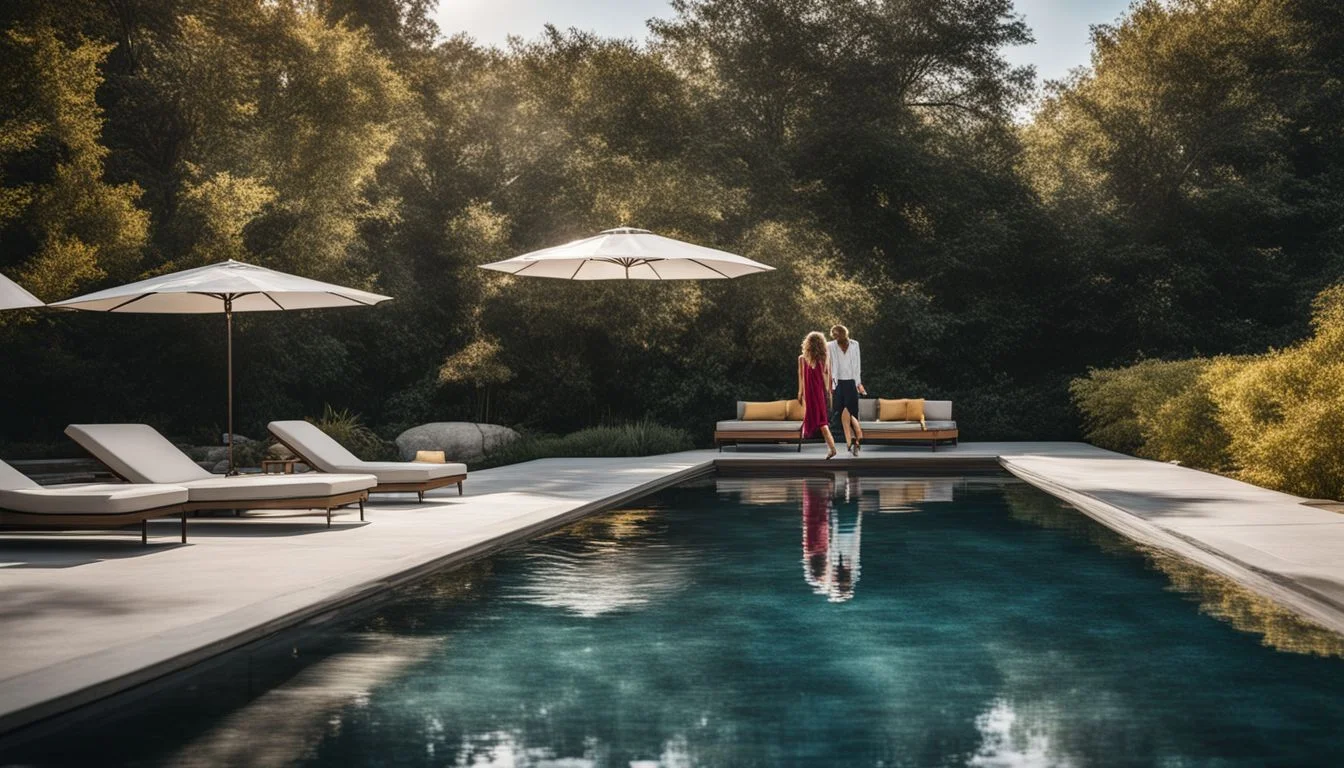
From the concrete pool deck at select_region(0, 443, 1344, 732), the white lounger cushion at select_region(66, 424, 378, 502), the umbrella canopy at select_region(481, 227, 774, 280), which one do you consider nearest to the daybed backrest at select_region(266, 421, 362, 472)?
the concrete pool deck at select_region(0, 443, 1344, 732)

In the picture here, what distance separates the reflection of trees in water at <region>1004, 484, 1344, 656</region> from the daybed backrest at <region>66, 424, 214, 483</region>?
745 centimetres

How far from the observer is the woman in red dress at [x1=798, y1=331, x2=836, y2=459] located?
17.9 meters

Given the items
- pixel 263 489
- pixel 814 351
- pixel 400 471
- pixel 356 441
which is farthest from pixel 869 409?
pixel 263 489

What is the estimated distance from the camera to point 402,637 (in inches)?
248

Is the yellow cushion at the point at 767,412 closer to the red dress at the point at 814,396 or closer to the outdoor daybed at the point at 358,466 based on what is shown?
the red dress at the point at 814,396

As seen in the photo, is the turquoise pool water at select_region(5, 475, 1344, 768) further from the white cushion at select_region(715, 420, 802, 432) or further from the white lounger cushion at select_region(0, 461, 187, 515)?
the white cushion at select_region(715, 420, 802, 432)

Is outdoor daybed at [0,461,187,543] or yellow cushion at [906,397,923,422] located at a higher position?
yellow cushion at [906,397,923,422]

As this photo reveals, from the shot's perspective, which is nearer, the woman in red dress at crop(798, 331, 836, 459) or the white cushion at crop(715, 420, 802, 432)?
the woman in red dress at crop(798, 331, 836, 459)

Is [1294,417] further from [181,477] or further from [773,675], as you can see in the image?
[181,477]

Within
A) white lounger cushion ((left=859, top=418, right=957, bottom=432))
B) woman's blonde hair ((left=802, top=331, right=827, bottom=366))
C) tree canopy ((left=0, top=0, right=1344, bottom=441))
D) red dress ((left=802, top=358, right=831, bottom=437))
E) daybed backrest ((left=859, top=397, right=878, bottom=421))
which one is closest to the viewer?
woman's blonde hair ((left=802, top=331, right=827, bottom=366))

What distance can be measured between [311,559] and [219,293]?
17.4 feet

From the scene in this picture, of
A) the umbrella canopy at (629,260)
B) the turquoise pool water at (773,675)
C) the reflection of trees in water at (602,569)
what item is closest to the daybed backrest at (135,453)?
the reflection of trees in water at (602,569)

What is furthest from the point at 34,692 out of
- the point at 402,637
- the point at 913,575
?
the point at 913,575

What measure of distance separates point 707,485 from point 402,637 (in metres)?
10.1
